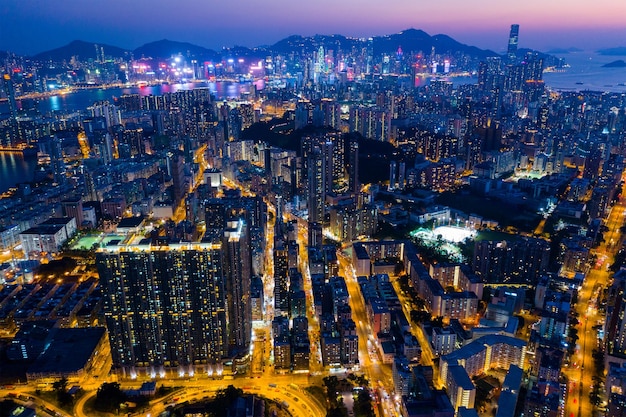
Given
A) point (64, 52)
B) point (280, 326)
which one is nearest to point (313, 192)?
point (280, 326)

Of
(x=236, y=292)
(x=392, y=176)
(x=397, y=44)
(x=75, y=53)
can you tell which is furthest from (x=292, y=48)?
(x=236, y=292)

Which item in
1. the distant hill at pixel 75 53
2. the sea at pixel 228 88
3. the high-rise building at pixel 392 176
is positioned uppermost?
the distant hill at pixel 75 53

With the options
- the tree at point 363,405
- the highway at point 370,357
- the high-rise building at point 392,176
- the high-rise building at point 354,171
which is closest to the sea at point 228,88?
the high-rise building at point 354,171

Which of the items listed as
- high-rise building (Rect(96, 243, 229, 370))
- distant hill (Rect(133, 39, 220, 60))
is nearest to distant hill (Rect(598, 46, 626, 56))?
distant hill (Rect(133, 39, 220, 60))

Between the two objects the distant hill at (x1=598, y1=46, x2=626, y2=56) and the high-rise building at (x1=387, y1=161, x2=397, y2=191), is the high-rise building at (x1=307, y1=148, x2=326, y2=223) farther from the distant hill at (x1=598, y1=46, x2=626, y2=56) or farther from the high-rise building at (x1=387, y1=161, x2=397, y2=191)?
the distant hill at (x1=598, y1=46, x2=626, y2=56)

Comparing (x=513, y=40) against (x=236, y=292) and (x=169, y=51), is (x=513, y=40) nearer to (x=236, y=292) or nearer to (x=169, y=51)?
(x=169, y=51)

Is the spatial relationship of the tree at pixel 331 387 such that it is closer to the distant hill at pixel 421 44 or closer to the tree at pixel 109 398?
the tree at pixel 109 398

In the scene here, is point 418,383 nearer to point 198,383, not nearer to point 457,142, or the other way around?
point 198,383
